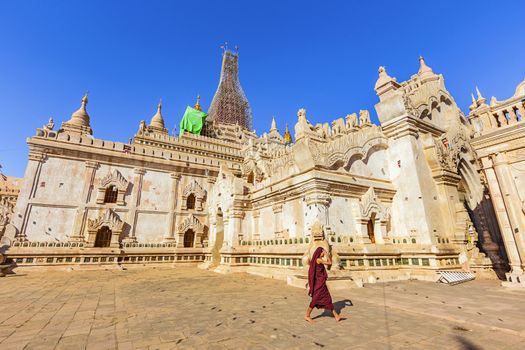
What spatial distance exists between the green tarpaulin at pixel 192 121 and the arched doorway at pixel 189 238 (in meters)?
24.9

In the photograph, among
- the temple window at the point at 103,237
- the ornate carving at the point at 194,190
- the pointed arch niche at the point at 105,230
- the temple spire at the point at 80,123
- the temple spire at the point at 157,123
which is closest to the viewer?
the pointed arch niche at the point at 105,230

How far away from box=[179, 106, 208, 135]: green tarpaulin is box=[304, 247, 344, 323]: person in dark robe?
3926 centimetres

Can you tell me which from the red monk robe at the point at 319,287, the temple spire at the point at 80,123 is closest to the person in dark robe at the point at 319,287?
the red monk robe at the point at 319,287

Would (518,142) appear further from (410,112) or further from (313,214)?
(313,214)

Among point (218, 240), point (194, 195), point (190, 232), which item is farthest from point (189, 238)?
point (218, 240)

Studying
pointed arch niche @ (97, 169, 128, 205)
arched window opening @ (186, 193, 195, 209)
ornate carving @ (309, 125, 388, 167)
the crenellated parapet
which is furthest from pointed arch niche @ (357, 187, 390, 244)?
pointed arch niche @ (97, 169, 128, 205)

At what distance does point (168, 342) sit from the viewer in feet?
12.6

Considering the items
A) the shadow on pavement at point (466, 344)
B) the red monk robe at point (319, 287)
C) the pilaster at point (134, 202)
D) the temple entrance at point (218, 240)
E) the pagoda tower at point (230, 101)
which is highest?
the pagoda tower at point (230, 101)

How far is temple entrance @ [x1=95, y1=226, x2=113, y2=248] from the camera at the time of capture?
17389mm

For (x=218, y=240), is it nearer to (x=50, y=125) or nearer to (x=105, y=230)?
(x=105, y=230)

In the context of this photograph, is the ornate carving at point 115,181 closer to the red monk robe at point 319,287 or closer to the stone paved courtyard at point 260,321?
the stone paved courtyard at point 260,321

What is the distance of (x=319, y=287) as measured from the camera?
16.4 ft

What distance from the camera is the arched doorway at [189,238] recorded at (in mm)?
19856

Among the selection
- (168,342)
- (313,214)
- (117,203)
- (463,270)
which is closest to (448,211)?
(463,270)
